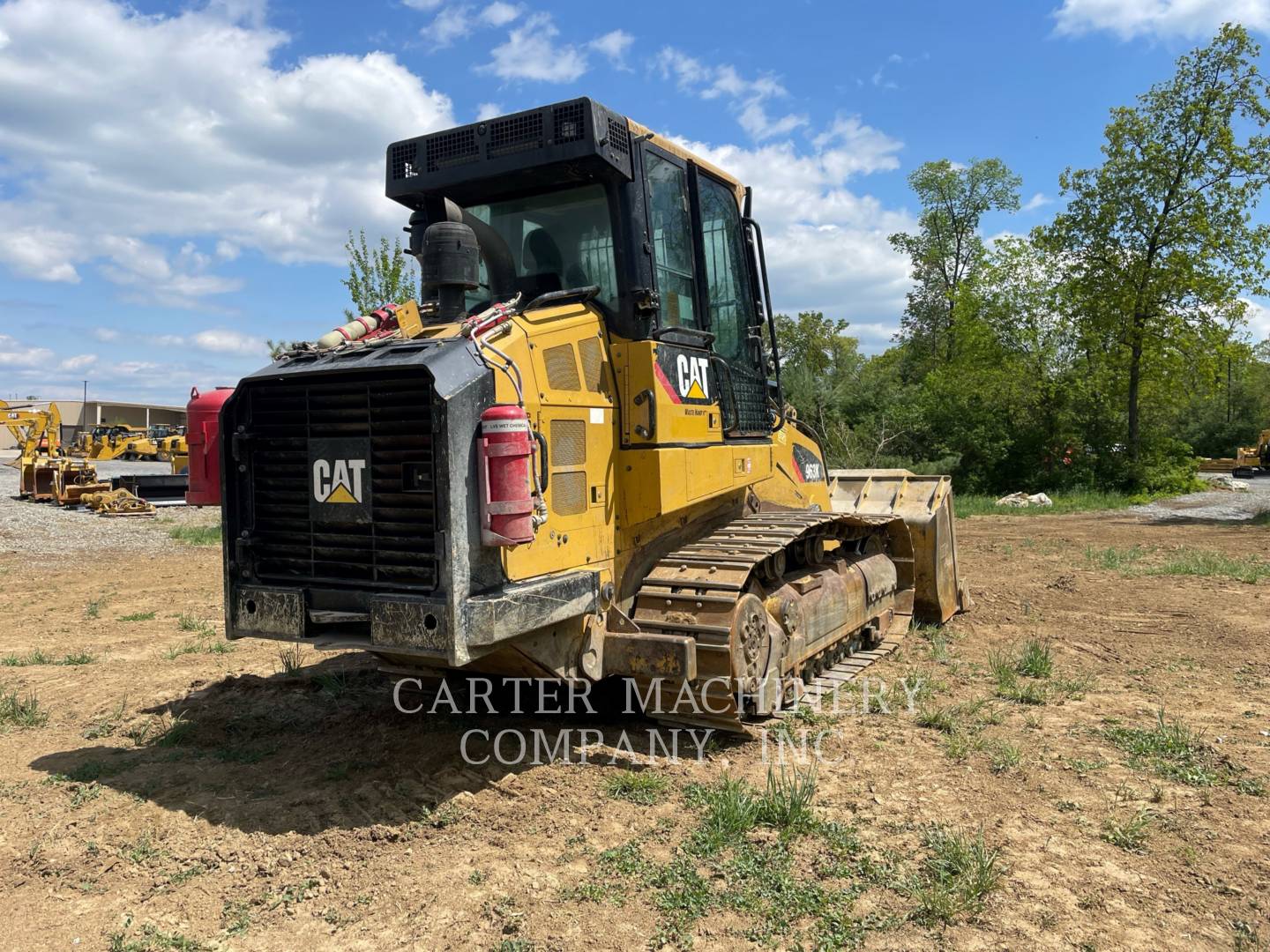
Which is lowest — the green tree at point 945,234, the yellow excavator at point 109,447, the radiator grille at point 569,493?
the radiator grille at point 569,493

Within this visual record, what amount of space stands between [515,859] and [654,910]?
78 centimetres

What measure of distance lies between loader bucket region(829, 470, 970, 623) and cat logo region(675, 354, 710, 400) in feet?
9.37

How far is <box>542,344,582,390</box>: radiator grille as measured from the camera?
196 inches

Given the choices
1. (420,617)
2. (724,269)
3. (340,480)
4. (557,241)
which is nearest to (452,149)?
(557,241)

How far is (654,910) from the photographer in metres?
3.73

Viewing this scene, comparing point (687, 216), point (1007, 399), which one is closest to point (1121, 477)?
point (1007, 399)

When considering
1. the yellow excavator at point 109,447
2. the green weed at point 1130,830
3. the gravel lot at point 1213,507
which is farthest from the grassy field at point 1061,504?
the yellow excavator at point 109,447

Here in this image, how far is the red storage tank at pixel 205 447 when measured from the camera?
5.34 m

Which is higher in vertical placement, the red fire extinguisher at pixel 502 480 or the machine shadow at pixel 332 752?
the red fire extinguisher at pixel 502 480

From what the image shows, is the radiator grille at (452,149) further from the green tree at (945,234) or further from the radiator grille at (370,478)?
the green tree at (945,234)

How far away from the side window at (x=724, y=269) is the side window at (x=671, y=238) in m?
0.20

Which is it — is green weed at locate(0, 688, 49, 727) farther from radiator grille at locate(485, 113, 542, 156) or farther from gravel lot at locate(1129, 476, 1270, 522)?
gravel lot at locate(1129, 476, 1270, 522)

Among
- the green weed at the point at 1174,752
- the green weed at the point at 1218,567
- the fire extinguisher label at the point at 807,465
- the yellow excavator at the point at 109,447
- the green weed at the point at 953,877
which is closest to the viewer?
the green weed at the point at 953,877

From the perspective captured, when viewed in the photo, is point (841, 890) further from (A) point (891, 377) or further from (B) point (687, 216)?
(A) point (891, 377)
